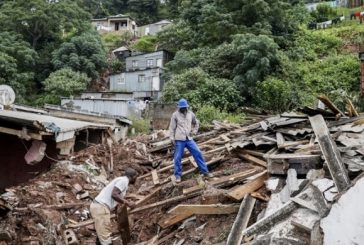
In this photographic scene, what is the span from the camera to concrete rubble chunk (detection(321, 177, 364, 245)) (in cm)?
444

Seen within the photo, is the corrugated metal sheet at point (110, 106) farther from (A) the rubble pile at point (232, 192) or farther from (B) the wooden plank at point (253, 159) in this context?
(B) the wooden plank at point (253, 159)

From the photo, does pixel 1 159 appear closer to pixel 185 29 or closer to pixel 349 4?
pixel 185 29

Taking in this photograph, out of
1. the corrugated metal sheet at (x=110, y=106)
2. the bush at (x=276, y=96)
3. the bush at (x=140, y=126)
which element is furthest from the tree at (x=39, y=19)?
the bush at (x=276, y=96)

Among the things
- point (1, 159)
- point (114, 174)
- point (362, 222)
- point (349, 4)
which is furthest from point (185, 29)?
point (362, 222)

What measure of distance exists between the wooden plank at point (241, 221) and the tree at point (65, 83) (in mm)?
28373

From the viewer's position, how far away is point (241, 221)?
5918 millimetres

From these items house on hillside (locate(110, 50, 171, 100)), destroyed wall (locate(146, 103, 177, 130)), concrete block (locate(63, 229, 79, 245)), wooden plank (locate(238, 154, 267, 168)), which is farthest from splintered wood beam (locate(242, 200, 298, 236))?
house on hillside (locate(110, 50, 171, 100))

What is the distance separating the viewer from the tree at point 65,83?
32.8m

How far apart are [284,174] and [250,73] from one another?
17.0m

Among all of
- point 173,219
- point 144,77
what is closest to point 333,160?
point 173,219

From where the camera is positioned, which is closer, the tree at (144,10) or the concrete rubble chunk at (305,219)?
the concrete rubble chunk at (305,219)

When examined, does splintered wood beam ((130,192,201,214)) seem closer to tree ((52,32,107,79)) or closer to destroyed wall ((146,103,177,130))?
destroyed wall ((146,103,177,130))

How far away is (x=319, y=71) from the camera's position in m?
25.6

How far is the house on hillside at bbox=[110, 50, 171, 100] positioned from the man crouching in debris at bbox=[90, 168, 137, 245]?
1010 inches
